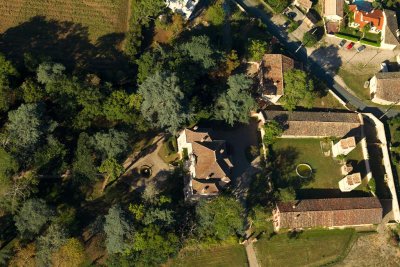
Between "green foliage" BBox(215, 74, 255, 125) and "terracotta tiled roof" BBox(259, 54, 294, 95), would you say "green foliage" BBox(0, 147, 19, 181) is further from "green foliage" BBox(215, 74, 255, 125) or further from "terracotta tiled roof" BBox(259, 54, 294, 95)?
"terracotta tiled roof" BBox(259, 54, 294, 95)

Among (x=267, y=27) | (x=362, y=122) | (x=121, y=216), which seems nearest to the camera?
(x=121, y=216)

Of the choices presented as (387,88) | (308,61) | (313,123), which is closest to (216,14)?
(308,61)

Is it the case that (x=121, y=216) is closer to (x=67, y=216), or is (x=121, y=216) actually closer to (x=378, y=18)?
(x=67, y=216)

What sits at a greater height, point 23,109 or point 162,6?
point 162,6

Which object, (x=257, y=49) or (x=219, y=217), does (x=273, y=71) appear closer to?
(x=257, y=49)

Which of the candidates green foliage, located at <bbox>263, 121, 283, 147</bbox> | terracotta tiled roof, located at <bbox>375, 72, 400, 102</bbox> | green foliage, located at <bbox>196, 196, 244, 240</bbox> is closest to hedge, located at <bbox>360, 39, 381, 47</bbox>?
terracotta tiled roof, located at <bbox>375, 72, 400, 102</bbox>

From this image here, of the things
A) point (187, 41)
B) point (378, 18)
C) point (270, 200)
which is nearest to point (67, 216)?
point (270, 200)
